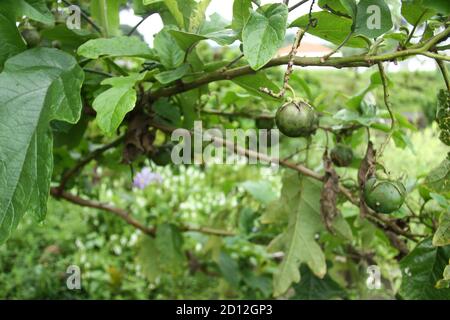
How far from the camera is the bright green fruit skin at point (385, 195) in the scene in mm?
1044

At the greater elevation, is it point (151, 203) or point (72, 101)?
point (151, 203)

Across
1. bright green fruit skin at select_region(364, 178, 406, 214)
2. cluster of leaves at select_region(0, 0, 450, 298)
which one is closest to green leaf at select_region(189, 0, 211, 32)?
cluster of leaves at select_region(0, 0, 450, 298)

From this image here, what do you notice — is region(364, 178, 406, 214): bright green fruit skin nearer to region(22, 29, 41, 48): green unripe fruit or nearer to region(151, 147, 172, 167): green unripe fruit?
region(151, 147, 172, 167): green unripe fruit

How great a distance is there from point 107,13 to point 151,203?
2.69 meters

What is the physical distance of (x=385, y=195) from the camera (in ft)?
3.43

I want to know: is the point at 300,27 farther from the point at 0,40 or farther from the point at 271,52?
the point at 0,40

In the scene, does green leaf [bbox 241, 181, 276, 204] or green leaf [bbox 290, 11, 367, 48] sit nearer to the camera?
green leaf [bbox 290, 11, 367, 48]

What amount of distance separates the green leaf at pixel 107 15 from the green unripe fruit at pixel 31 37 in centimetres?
13

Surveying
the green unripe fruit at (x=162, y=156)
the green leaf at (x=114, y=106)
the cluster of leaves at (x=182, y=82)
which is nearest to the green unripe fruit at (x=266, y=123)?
the cluster of leaves at (x=182, y=82)

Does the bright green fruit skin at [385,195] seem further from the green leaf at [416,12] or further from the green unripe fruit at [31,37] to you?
the green unripe fruit at [31,37]

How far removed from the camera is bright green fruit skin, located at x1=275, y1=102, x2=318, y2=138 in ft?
3.20

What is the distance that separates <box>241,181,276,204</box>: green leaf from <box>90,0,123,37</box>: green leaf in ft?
2.98

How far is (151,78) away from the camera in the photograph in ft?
3.95

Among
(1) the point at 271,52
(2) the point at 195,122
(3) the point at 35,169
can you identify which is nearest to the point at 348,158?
(2) the point at 195,122
